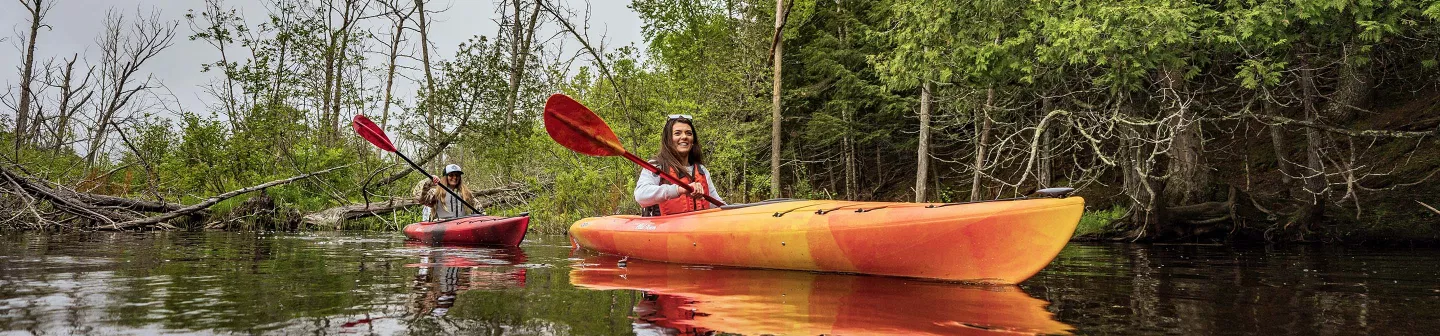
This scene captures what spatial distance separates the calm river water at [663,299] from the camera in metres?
2.36

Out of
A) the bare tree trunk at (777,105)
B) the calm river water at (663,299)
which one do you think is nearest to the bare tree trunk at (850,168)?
the bare tree trunk at (777,105)

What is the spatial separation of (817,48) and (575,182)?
6148mm

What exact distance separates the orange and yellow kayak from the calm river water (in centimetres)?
11

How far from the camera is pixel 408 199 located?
13.8 meters

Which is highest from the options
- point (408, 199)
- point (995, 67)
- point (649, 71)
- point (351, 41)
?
point (351, 41)

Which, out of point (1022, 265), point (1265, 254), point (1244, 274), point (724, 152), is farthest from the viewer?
point (724, 152)

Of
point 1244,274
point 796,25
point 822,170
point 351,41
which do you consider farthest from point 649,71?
point 1244,274

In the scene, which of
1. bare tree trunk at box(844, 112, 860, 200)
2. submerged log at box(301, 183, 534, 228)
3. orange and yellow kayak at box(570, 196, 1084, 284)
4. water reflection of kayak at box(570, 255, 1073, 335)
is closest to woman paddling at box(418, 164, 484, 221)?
submerged log at box(301, 183, 534, 228)

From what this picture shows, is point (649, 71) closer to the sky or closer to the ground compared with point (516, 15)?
closer to the ground

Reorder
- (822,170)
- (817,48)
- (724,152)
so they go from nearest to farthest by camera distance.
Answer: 1. (724,152)
2. (817,48)
3. (822,170)

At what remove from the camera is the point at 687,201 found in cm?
581

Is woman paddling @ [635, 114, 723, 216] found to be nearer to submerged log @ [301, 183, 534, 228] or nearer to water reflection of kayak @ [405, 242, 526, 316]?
water reflection of kayak @ [405, 242, 526, 316]

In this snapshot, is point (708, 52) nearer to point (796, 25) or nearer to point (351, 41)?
point (796, 25)

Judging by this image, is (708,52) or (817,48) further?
(817,48)
